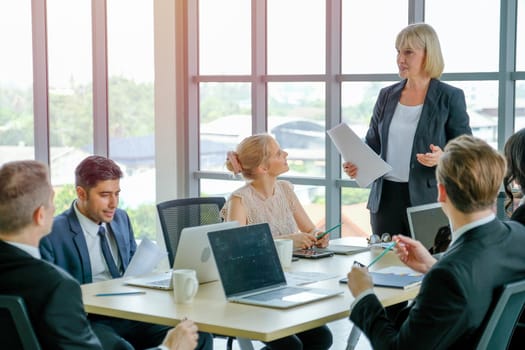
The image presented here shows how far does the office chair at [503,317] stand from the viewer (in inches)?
95.7

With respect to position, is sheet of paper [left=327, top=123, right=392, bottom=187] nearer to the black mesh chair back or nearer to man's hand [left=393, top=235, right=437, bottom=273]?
the black mesh chair back

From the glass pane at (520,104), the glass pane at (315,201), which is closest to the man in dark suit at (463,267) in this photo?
the glass pane at (520,104)

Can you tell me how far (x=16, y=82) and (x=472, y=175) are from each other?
5.11 meters

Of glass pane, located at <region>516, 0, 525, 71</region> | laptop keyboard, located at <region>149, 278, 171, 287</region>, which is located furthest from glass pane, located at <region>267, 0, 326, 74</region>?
laptop keyboard, located at <region>149, 278, 171, 287</region>

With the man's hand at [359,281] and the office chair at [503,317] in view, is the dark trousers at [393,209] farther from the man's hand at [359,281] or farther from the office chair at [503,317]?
the office chair at [503,317]

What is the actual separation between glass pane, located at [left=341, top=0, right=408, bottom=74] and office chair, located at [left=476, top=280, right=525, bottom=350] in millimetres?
3863

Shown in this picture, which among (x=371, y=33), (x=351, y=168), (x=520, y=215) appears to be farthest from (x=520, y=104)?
(x=520, y=215)

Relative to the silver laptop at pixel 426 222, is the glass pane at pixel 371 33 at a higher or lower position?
higher

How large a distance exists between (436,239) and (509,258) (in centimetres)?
125

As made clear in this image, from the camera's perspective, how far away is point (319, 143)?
22.0ft

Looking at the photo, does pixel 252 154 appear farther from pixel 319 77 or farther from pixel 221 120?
pixel 221 120

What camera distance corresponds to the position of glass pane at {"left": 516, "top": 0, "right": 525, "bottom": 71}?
5.59m

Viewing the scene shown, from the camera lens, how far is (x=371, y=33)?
20.9ft

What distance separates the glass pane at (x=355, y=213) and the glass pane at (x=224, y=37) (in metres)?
1.36
